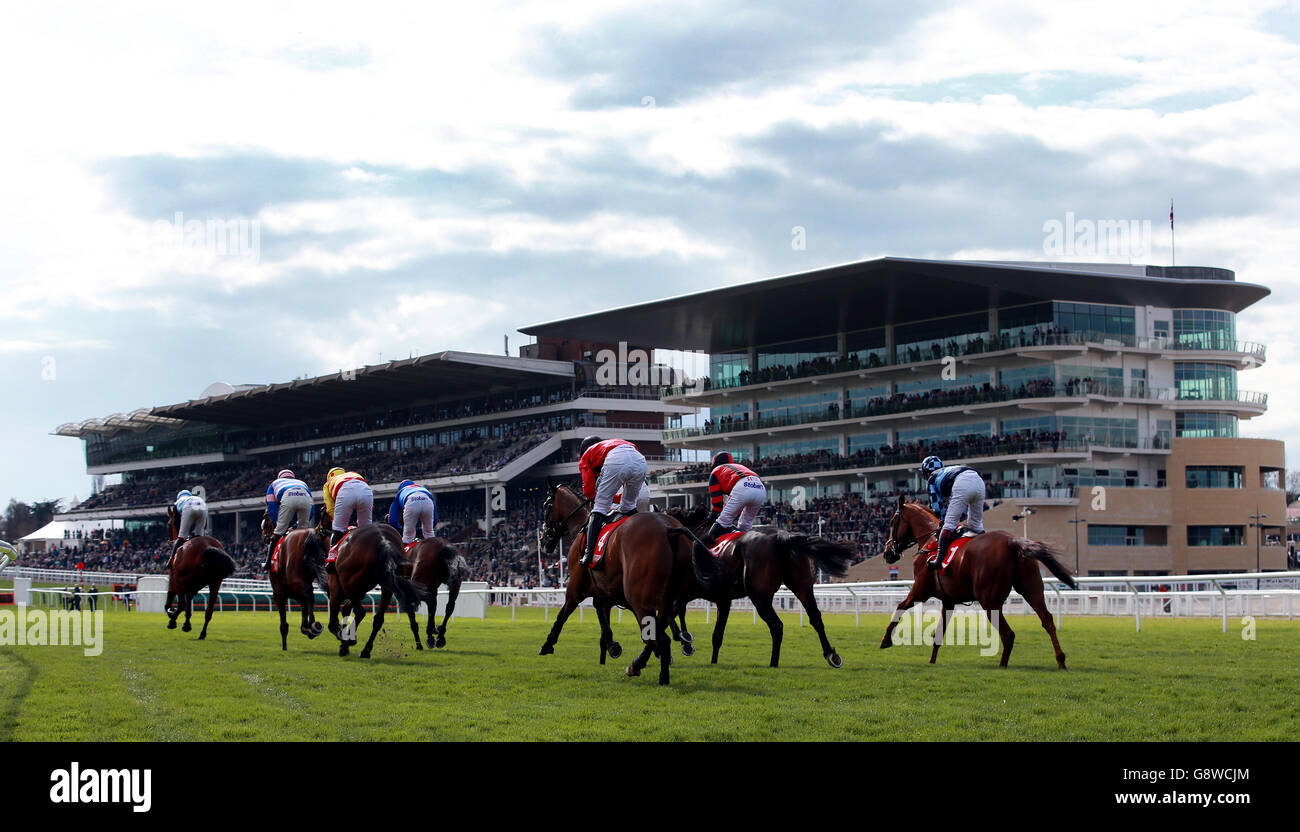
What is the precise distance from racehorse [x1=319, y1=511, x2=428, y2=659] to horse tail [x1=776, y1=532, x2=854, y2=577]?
390cm

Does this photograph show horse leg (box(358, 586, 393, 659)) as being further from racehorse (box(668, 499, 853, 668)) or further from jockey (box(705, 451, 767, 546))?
jockey (box(705, 451, 767, 546))

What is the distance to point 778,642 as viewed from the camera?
12.3m

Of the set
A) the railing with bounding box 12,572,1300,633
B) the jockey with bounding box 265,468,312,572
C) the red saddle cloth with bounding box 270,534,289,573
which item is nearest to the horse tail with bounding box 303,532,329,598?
the red saddle cloth with bounding box 270,534,289,573

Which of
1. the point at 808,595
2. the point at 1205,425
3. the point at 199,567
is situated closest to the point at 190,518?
the point at 199,567

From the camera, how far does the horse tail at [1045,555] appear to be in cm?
1181

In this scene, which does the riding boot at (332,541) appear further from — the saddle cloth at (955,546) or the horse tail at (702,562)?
the saddle cloth at (955,546)

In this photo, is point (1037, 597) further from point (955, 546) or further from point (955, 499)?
point (955, 499)

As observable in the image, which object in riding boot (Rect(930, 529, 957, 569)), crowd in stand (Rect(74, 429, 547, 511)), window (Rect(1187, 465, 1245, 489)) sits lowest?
riding boot (Rect(930, 529, 957, 569))

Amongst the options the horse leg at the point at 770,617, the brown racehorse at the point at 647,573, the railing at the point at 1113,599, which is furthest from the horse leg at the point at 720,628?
the railing at the point at 1113,599

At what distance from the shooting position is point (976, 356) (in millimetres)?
52344

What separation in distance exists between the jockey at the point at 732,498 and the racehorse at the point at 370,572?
10.5 feet
